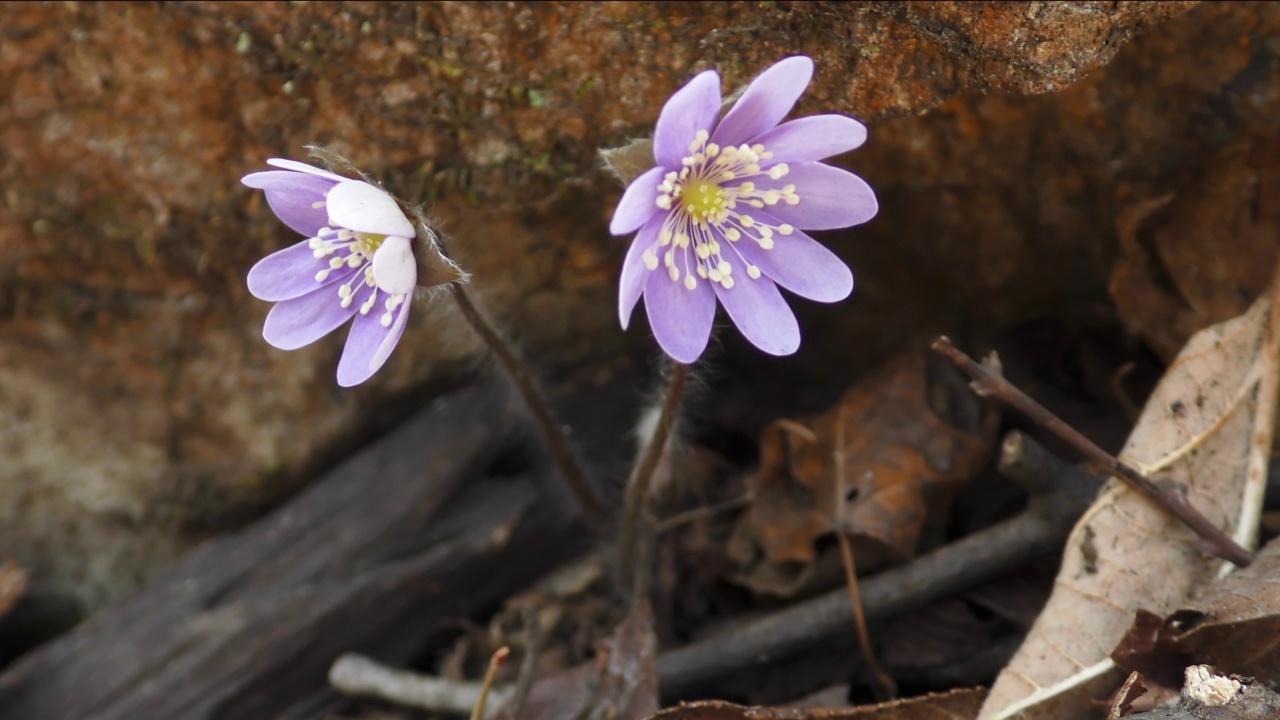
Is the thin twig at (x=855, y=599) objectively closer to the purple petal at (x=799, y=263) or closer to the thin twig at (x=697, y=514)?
the thin twig at (x=697, y=514)

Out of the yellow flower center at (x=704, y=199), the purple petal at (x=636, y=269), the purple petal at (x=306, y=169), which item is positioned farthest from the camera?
the yellow flower center at (x=704, y=199)

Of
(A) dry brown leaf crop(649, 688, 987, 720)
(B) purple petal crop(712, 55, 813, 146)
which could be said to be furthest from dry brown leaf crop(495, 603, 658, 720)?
(B) purple petal crop(712, 55, 813, 146)

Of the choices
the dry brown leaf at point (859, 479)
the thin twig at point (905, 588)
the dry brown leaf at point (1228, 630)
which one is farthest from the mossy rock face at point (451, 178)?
the dry brown leaf at point (1228, 630)

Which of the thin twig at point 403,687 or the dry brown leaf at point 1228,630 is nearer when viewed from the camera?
the dry brown leaf at point 1228,630

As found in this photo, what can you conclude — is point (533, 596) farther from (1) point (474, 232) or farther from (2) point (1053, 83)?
(2) point (1053, 83)

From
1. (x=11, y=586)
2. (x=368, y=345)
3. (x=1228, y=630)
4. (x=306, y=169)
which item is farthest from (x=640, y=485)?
(x=11, y=586)

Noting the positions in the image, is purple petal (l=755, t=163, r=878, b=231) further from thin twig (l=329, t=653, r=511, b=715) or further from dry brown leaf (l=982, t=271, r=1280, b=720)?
thin twig (l=329, t=653, r=511, b=715)

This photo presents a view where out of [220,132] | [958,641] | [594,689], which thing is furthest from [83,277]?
[958,641]
